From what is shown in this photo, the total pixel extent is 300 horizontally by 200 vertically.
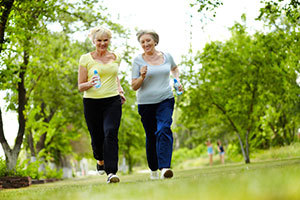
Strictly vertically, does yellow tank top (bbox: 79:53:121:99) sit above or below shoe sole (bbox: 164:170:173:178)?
above

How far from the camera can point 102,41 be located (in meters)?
6.16

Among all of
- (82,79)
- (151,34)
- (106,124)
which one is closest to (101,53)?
(82,79)

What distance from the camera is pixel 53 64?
54.1ft

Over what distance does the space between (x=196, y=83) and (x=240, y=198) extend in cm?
1386

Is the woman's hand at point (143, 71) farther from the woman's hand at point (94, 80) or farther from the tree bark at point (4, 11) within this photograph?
the tree bark at point (4, 11)

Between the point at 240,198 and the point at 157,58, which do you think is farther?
the point at 157,58

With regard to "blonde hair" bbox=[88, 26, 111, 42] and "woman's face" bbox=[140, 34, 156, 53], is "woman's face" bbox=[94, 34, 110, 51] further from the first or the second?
"woman's face" bbox=[140, 34, 156, 53]

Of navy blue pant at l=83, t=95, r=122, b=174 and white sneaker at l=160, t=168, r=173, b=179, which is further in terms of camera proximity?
navy blue pant at l=83, t=95, r=122, b=174

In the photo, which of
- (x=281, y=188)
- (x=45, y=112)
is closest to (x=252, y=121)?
(x=45, y=112)

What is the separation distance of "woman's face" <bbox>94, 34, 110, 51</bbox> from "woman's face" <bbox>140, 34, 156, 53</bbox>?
55cm

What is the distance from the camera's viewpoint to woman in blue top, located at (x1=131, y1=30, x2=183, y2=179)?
6.14 metres

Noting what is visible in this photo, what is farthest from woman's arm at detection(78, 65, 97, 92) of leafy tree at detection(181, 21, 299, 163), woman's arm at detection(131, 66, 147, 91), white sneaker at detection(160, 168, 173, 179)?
leafy tree at detection(181, 21, 299, 163)

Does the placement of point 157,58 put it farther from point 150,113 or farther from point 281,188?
point 281,188

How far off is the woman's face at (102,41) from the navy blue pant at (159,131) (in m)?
1.06
